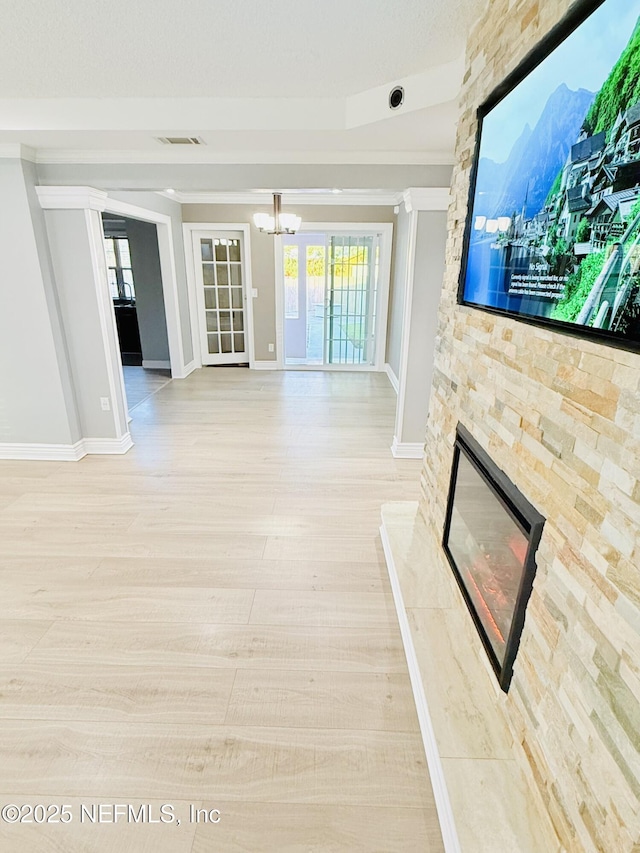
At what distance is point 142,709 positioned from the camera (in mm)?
1641

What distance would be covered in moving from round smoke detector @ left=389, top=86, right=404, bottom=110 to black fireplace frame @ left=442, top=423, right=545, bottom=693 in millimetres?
1681

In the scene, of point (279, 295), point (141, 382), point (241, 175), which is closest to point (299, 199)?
point (279, 295)

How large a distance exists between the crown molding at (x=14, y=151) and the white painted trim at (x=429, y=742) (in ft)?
11.9

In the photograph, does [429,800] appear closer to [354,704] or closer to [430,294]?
[354,704]

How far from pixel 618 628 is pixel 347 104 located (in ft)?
8.90

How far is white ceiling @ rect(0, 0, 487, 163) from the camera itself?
5.23ft

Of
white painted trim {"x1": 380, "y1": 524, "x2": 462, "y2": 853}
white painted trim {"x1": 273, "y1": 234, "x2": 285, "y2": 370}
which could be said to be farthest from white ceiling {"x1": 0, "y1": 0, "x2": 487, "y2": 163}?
white painted trim {"x1": 273, "y1": 234, "x2": 285, "y2": 370}

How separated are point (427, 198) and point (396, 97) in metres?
1.13

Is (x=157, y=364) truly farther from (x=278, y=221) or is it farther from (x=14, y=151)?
(x=14, y=151)

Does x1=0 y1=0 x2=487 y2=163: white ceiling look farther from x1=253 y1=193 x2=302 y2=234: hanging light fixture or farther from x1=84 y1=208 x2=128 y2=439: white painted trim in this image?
x1=253 y1=193 x2=302 y2=234: hanging light fixture

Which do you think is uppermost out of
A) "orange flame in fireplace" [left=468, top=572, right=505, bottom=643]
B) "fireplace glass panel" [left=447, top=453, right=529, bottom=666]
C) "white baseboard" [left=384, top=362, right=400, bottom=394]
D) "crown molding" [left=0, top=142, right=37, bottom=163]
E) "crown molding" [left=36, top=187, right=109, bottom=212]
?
"crown molding" [left=0, top=142, right=37, bottom=163]

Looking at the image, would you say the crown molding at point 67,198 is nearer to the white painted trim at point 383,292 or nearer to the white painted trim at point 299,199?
the white painted trim at point 299,199

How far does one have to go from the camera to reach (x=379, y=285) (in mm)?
6246

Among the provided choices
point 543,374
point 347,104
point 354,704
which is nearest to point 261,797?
point 354,704
